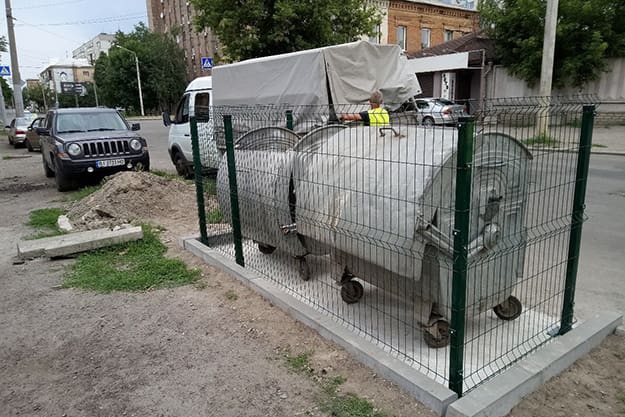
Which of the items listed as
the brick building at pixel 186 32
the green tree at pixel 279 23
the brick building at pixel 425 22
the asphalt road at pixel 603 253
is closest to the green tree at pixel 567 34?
the green tree at pixel 279 23

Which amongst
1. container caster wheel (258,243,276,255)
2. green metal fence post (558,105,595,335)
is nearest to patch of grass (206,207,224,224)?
container caster wheel (258,243,276,255)

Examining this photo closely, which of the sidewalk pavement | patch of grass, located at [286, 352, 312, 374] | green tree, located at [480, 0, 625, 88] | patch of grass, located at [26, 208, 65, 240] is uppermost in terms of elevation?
green tree, located at [480, 0, 625, 88]

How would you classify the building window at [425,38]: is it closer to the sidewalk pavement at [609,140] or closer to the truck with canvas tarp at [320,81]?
the sidewalk pavement at [609,140]

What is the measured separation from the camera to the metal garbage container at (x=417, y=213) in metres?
2.97

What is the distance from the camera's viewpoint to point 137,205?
807cm

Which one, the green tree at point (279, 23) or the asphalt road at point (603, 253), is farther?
the green tree at point (279, 23)

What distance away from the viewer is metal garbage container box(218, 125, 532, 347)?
2.97 m

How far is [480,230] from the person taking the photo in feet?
10.1

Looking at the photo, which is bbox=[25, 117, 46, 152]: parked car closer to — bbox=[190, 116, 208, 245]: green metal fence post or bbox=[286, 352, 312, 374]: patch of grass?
bbox=[190, 116, 208, 245]: green metal fence post

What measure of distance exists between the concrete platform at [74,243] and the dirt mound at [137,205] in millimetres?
826

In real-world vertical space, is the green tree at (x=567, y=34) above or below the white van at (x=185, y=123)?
above

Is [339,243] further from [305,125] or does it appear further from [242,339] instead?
[305,125]

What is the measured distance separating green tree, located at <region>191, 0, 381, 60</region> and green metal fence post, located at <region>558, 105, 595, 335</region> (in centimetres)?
1355

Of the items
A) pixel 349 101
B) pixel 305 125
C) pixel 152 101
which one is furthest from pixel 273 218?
pixel 152 101
